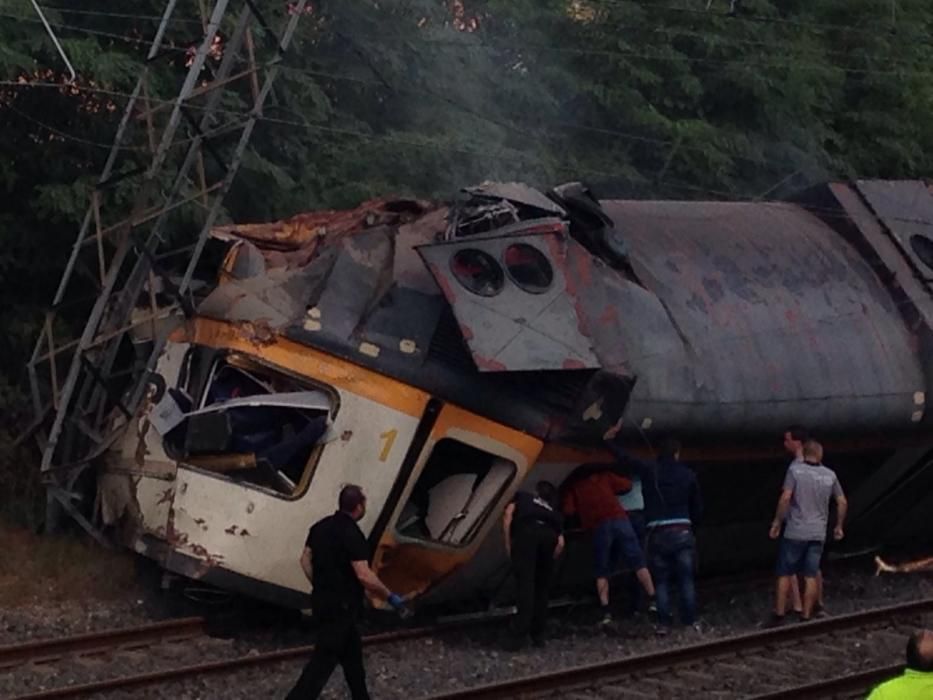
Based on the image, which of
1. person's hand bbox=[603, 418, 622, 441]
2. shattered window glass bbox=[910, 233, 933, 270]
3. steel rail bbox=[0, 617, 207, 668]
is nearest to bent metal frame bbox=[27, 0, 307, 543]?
steel rail bbox=[0, 617, 207, 668]

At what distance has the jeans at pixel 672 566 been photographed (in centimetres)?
1223

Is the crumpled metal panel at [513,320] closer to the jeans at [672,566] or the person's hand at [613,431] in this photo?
the person's hand at [613,431]

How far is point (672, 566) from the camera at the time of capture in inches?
491

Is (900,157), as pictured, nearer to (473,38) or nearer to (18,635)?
(473,38)

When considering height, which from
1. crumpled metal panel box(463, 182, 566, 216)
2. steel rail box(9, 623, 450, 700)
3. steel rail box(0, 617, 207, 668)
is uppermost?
crumpled metal panel box(463, 182, 566, 216)

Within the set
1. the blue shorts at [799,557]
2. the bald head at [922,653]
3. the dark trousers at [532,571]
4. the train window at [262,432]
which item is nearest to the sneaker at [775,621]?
the blue shorts at [799,557]

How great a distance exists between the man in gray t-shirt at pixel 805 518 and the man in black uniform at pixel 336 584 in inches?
166

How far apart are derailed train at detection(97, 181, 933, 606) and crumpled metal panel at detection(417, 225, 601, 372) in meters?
0.02

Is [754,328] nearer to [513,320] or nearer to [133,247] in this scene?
[513,320]

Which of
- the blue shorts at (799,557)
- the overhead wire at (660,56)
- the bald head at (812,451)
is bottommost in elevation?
the blue shorts at (799,557)

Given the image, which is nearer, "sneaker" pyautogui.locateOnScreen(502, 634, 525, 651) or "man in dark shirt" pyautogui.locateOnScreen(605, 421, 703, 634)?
"sneaker" pyautogui.locateOnScreen(502, 634, 525, 651)

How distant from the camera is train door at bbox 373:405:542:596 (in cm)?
1102

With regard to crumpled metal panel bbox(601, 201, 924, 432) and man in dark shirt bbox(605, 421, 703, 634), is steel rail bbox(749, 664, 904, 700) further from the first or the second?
crumpled metal panel bbox(601, 201, 924, 432)

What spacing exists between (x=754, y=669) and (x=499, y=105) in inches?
355
